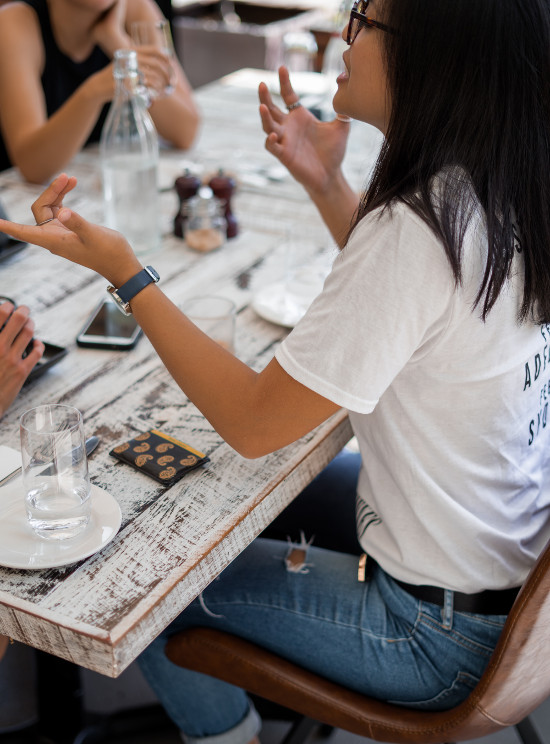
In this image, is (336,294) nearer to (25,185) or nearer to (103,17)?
(25,185)

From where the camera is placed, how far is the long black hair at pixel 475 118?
77cm

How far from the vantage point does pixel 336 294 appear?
80cm

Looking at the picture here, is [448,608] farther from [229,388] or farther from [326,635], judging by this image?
[229,388]

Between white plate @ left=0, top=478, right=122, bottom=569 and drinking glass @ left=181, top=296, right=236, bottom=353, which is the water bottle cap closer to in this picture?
drinking glass @ left=181, top=296, right=236, bottom=353

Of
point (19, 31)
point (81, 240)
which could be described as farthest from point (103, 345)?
point (19, 31)

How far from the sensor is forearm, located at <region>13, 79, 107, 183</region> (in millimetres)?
1763

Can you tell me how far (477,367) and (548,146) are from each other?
25cm

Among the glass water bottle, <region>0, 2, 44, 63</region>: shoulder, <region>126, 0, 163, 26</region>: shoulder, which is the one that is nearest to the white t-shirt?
the glass water bottle

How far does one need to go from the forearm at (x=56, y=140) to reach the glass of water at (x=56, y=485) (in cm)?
115

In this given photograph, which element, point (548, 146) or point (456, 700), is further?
point (456, 700)

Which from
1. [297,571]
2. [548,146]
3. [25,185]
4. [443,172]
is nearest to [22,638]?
[297,571]

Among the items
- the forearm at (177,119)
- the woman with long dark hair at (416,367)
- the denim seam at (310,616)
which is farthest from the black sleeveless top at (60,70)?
the denim seam at (310,616)

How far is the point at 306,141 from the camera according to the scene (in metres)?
1.29

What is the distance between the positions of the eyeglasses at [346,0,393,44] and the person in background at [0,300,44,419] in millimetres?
538
